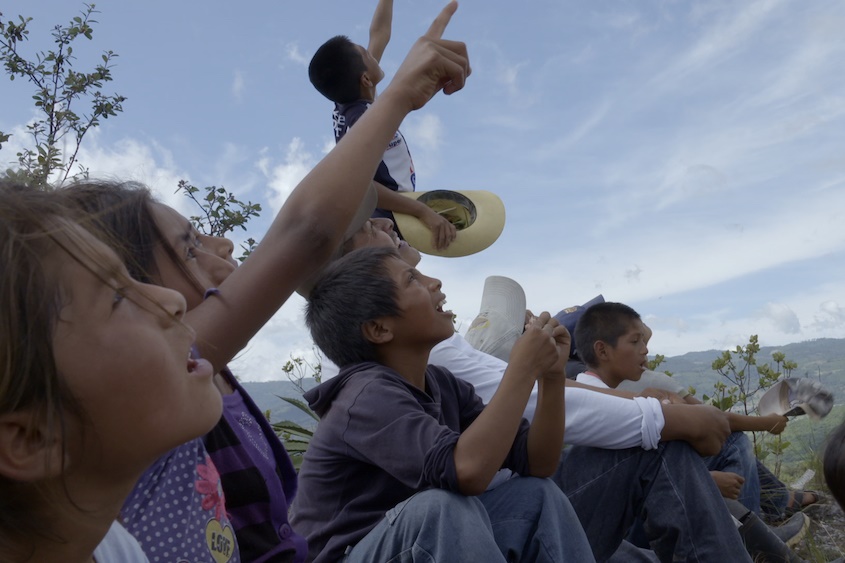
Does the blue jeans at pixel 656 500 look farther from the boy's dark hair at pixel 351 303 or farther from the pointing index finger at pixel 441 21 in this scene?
the pointing index finger at pixel 441 21

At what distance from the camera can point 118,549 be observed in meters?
1.36

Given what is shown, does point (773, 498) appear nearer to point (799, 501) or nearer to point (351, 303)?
point (799, 501)

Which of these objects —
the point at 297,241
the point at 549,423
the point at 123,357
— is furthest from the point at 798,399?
the point at 123,357

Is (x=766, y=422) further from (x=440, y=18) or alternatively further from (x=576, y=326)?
(x=440, y=18)

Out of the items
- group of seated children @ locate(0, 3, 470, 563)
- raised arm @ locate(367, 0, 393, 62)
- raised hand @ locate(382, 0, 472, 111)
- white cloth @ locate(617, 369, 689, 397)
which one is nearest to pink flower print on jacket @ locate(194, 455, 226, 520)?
group of seated children @ locate(0, 3, 470, 563)

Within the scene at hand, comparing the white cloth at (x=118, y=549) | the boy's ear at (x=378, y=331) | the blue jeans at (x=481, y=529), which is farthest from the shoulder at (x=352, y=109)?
the white cloth at (x=118, y=549)

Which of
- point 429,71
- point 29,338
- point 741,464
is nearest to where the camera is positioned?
point 29,338

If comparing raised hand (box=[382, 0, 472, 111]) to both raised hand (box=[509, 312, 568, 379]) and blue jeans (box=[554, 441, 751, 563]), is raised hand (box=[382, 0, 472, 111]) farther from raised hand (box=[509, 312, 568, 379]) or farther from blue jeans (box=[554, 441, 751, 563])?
blue jeans (box=[554, 441, 751, 563])

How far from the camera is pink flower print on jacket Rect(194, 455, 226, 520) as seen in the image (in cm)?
156

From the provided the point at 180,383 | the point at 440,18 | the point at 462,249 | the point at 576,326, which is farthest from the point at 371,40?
the point at 180,383

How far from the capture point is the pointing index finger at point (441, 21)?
1.81 m

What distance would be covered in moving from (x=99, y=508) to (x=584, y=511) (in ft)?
6.97

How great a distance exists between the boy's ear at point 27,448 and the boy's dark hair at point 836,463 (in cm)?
197

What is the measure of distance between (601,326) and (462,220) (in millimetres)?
960
